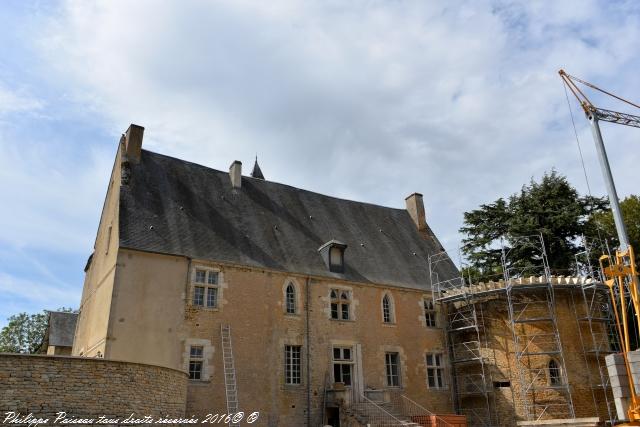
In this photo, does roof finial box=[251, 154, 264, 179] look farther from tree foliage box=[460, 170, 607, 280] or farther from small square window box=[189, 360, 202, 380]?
small square window box=[189, 360, 202, 380]

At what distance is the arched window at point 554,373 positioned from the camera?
18.5 meters

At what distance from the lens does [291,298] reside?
18.2 m

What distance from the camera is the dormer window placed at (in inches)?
781

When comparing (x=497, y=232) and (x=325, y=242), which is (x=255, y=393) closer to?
(x=325, y=242)

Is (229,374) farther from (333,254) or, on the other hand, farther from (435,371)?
(435,371)

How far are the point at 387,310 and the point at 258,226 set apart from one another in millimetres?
6133

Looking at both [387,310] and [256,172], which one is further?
[256,172]

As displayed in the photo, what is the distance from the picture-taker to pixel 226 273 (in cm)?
1714

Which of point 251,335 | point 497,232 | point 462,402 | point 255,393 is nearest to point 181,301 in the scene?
point 251,335

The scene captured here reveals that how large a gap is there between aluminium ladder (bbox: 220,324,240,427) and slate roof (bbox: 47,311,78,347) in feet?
59.9

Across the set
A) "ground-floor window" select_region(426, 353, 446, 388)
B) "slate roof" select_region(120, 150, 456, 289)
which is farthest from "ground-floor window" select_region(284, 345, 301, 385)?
"ground-floor window" select_region(426, 353, 446, 388)

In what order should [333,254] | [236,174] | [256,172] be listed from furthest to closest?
[256,172], [236,174], [333,254]

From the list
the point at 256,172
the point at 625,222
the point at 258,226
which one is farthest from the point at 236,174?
the point at 625,222

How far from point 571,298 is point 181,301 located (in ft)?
47.0
